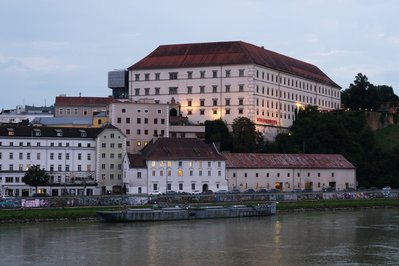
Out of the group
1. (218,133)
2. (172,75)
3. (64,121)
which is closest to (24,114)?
(64,121)

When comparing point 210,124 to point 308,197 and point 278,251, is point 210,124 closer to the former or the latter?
point 308,197

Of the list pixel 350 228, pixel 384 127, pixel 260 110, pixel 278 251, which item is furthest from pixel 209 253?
pixel 384 127

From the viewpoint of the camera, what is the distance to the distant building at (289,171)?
283 feet

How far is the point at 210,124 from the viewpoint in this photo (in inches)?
3949

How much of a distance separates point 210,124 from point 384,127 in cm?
3311

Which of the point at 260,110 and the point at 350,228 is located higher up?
the point at 260,110

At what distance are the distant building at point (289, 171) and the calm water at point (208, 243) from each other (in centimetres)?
2058

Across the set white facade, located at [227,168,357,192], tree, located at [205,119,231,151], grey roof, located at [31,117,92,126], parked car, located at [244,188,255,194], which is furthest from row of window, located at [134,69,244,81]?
parked car, located at [244,188,255,194]

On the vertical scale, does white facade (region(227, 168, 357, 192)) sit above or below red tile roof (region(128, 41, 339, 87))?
below

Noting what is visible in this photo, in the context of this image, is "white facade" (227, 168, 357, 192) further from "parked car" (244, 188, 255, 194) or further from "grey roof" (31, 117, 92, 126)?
"grey roof" (31, 117, 92, 126)

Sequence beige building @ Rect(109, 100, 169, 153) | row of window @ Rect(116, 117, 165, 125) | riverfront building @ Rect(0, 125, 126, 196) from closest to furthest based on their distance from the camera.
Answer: riverfront building @ Rect(0, 125, 126, 196), beige building @ Rect(109, 100, 169, 153), row of window @ Rect(116, 117, 165, 125)

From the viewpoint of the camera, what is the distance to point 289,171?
89188 millimetres

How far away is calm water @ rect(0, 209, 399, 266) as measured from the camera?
4291 cm

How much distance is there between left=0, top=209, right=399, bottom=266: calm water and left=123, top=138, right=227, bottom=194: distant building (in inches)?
674
